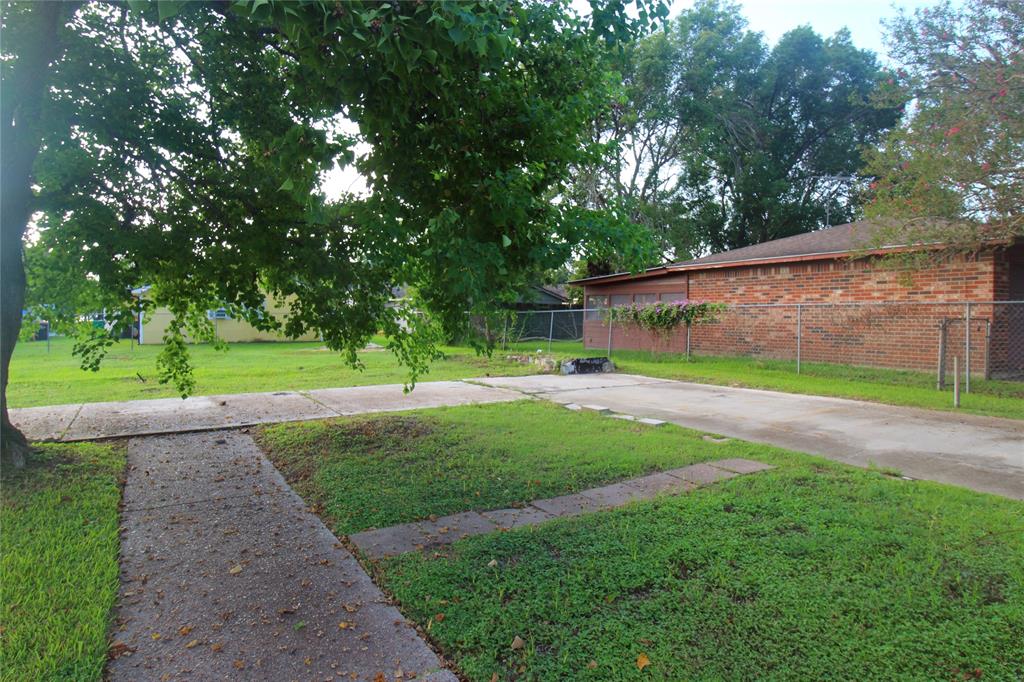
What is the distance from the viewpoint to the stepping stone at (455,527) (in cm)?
409

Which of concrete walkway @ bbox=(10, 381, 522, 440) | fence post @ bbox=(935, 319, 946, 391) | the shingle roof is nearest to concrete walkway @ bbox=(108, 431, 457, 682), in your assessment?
concrete walkway @ bbox=(10, 381, 522, 440)

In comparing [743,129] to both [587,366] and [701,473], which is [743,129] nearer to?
[587,366]

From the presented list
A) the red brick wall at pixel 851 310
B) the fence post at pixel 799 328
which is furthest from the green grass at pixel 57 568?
the fence post at pixel 799 328

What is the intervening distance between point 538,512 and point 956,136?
31.5 ft

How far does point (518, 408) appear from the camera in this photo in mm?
9258

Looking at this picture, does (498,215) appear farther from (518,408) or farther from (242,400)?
(242,400)

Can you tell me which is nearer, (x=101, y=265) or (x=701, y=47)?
(x=101, y=265)

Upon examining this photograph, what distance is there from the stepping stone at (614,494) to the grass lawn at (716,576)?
0.66 feet

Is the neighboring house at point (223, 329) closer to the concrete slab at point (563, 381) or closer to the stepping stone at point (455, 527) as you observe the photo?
the concrete slab at point (563, 381)

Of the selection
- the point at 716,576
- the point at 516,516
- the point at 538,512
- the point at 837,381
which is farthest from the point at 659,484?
the point at 837,381

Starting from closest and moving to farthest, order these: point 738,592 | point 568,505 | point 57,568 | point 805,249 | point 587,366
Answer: point 738,592 → point 57,568 → point 568,505 → point 587,366 → point 805,249

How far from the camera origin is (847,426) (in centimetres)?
766

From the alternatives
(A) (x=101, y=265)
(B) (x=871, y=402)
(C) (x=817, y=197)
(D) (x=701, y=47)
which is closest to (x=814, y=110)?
(C) (x=817, y=197)

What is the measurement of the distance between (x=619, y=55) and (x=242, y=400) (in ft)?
26.7
